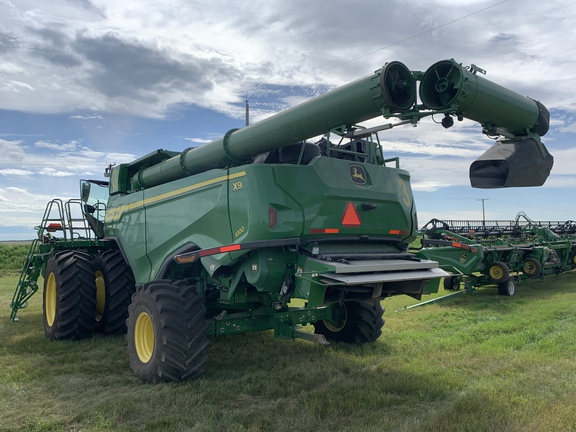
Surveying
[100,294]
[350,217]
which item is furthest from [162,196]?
[100,294]

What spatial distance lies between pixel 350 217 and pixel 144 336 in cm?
263

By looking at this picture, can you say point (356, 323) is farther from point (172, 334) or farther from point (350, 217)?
point (172, 334)

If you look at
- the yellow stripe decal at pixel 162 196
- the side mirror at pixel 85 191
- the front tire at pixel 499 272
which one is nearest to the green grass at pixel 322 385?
the yellow stripe decal at pixel 162 196

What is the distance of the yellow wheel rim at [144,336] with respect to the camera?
5605mm

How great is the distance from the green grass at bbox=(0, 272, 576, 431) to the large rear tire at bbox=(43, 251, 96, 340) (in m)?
0.21

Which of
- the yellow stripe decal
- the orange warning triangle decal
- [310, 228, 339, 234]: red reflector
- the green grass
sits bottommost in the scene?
the green grass

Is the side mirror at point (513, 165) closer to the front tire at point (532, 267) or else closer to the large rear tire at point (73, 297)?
the large rear tire at point (73, 297)

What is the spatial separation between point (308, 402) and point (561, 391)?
2.28 meters

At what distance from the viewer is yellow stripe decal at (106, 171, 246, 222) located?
206 inches

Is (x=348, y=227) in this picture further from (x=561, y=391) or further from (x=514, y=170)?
(x=561, y=391)

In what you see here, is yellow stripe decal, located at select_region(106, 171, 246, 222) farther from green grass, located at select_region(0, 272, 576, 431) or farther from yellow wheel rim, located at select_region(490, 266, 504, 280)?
yellow wheel rim, located at select_region(490, 266, 504, 280)

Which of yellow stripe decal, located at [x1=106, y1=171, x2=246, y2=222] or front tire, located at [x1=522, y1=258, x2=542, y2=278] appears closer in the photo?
yellow stripe decal, located at [x1=106, y1=171, x2=246, y2=222]

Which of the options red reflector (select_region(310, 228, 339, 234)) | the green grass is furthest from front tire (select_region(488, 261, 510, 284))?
red reflector (select_region(310, 228, 339, 234))

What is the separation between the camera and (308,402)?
14.7 feet
